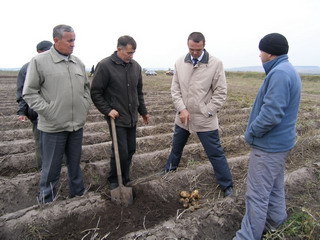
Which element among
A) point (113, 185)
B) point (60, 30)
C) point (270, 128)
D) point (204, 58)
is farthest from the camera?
point (113, 185)

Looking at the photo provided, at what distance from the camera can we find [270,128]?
86.2 inches

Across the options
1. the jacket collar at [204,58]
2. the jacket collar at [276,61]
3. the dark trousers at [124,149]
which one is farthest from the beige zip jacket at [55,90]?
the jacket collar at [276,61]

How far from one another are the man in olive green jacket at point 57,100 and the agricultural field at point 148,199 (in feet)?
1.37

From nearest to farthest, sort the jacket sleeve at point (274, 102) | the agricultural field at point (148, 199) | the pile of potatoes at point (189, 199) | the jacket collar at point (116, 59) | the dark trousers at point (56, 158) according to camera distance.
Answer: the jacket sleeve at point (274, 102) → the agricultural field at point (148, 199) → the dark trousers at point (56, 158) → the jacket collar at point (116, 59) → the pile of potatoes at point (189, 199)

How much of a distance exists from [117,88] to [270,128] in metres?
1.78

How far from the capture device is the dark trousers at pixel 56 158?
2.88m

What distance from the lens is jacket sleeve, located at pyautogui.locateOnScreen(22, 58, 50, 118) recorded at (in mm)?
2633

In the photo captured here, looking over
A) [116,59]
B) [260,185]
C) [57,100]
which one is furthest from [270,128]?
[57,100]

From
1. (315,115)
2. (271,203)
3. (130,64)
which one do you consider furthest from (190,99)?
(315,115)

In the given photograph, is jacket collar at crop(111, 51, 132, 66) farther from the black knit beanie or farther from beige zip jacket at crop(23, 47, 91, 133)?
the black knit beanie

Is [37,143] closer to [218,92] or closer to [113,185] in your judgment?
[113,185]

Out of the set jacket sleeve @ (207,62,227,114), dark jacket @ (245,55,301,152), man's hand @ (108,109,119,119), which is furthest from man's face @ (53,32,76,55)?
dark jacket @ (245,55,301,152)

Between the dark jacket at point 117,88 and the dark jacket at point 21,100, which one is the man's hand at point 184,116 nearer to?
the dark jacket at point 117,88

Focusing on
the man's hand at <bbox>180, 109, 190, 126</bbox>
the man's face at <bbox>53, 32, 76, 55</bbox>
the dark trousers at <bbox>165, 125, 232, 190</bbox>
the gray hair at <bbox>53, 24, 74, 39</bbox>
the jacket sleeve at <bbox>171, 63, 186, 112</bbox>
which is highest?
the gray hair at <bbox>53, 24, 74, 39</bbox>
